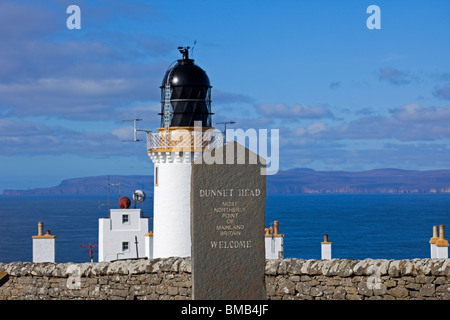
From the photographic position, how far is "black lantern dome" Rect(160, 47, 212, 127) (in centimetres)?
2714

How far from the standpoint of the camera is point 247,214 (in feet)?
47.8

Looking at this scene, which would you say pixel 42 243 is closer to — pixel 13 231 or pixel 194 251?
pixel 194 251

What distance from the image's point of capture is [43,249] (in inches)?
1174

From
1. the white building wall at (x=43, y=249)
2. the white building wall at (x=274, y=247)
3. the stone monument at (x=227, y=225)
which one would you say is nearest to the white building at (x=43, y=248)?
the white building wall at (x=43, y=249)

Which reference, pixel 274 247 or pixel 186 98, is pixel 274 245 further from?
pixel 186 98

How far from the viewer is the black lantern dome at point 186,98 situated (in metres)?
27.1

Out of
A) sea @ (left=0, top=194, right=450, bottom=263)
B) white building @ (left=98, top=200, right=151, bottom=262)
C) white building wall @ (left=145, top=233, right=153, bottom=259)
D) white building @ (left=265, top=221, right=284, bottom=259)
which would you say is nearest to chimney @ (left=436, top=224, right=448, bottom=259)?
white building @ (left=265, top=221, right=284, bottom=259)

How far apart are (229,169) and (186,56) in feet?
46.6

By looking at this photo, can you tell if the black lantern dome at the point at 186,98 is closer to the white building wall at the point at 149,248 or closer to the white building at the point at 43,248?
the white building at the point at 43,248

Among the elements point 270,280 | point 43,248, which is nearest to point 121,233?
point 43,248

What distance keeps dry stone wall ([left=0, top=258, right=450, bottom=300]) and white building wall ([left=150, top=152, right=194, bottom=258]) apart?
386 inches

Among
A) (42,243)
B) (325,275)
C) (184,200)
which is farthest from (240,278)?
(42,243)

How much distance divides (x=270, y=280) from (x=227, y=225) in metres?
2.19

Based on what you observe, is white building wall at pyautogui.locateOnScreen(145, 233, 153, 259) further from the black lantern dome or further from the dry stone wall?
the dry stone wall
